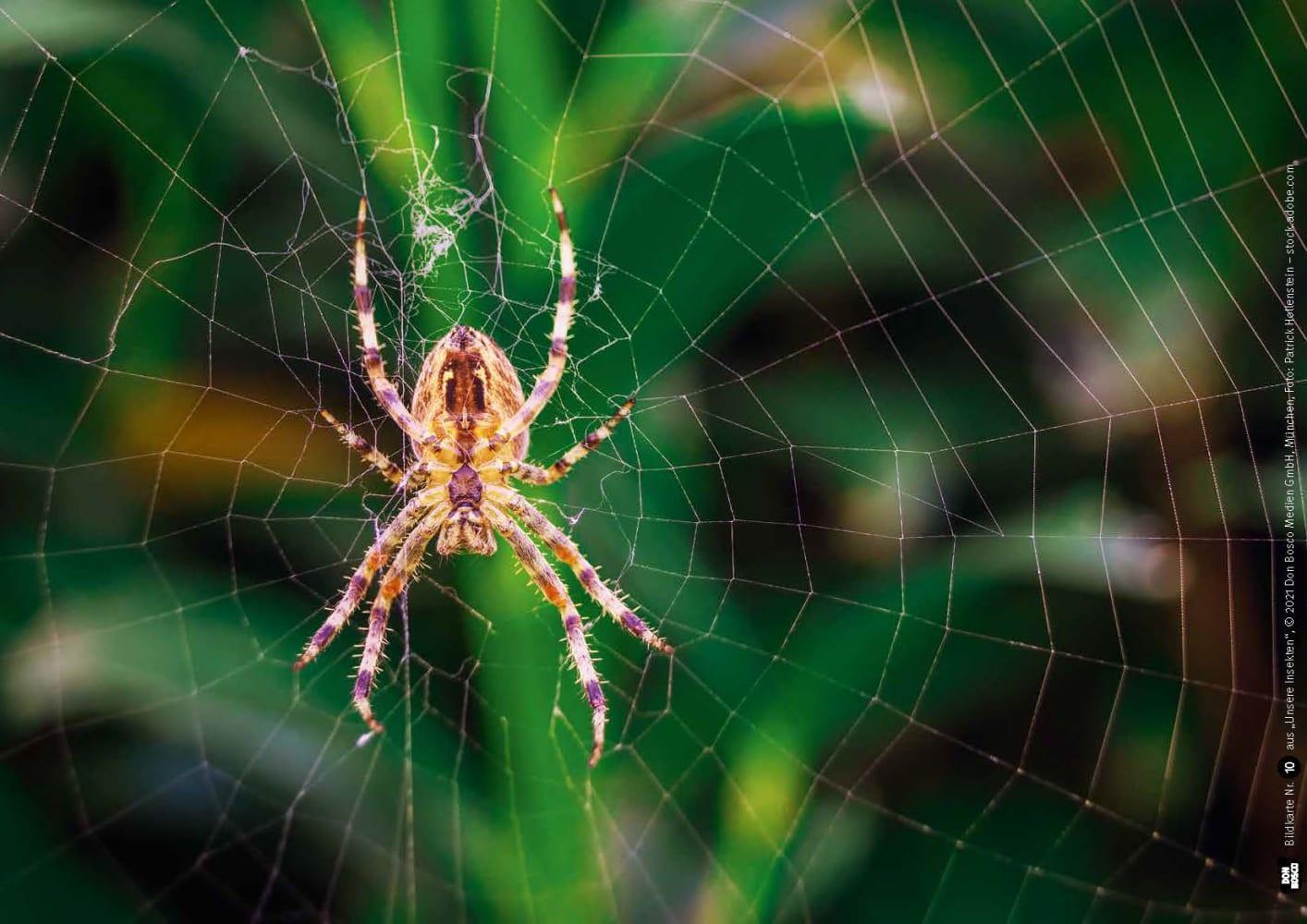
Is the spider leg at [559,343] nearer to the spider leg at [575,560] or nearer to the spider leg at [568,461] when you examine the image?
the spider leg at [568,461]

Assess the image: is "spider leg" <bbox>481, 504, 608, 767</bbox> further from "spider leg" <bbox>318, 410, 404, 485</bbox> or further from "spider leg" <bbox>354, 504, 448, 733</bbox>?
"spider leg" <bbox>318, 410, 404, 485</bbox>

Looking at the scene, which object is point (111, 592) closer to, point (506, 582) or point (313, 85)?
point (506, 582)

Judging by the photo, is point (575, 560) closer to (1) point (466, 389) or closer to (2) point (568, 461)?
(2) point (568, 461)

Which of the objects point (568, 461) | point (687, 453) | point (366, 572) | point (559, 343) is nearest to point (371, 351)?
point (559, 343)

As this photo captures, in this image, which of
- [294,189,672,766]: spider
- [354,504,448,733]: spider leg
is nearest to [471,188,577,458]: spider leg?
[294,189,672,766]: spider

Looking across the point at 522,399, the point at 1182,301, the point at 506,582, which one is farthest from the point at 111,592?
the point at 1182,301

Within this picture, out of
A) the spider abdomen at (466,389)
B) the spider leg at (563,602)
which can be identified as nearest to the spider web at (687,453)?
the spider leg at (563,602)
